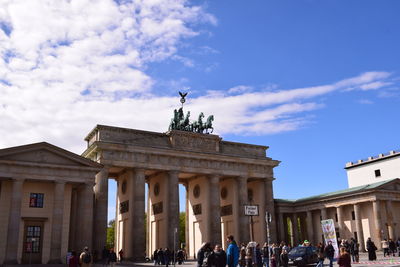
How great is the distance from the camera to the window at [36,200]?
121 ft

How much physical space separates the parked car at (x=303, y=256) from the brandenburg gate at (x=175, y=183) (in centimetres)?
1661

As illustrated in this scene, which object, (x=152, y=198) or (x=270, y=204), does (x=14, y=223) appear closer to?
(x=152, y=198)

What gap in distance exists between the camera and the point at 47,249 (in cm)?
3650

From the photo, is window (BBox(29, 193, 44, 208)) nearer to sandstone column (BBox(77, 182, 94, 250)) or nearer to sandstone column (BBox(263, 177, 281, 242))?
sandstone column (BBox(77, 182, 94, 250))

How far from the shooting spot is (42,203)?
37281 mm

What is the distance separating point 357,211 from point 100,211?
104ft

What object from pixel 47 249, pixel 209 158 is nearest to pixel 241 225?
pixel 209 158

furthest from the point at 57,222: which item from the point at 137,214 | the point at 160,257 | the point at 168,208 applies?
Answer: the point at 168,208

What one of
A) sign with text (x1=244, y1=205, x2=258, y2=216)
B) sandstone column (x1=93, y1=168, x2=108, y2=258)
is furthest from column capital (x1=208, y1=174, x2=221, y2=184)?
sign with text (x1=244, y1=205, x2=258, y2=216)

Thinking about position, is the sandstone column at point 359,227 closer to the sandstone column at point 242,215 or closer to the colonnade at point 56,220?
the sandstone column at point 242,215

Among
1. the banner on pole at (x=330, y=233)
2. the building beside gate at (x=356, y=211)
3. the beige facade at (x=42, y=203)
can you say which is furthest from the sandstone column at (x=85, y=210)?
the building beside gate at (x=356, y=211)

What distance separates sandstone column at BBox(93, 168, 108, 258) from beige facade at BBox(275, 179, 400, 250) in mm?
26568

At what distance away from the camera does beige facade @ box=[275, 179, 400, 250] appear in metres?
52.8

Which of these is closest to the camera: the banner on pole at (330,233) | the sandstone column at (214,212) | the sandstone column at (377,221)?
the banner on pole at (330,233)
